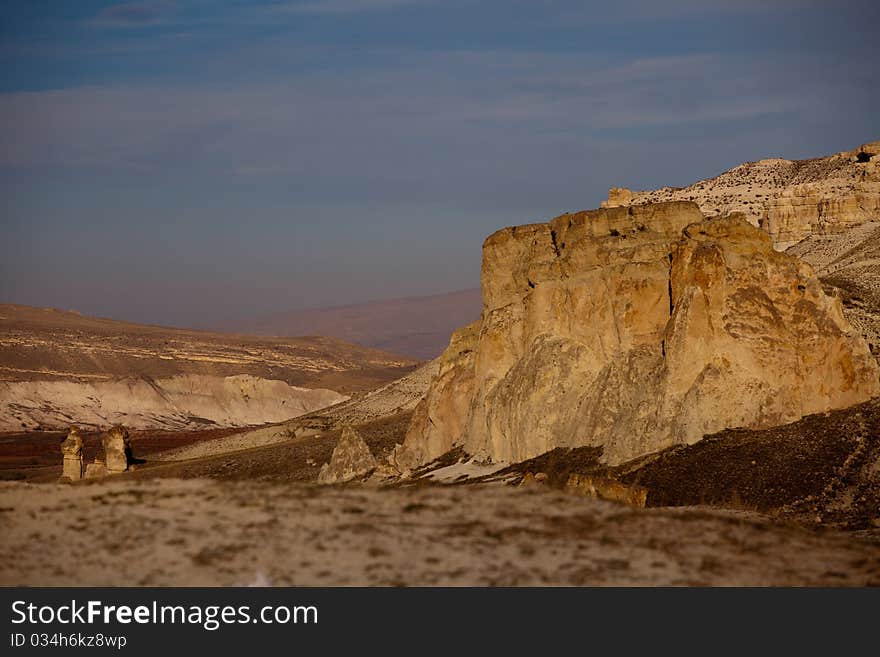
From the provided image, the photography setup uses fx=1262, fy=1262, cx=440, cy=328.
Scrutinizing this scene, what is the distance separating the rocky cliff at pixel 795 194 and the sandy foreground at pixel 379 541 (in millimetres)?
61077

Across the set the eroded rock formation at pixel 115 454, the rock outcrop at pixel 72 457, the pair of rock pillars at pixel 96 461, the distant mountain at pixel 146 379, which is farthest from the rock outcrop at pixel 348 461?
the distant mountain at pixel 146 379

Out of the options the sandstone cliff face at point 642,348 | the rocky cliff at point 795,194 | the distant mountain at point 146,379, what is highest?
the distant mountain at point 146,379

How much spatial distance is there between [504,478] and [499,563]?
72.1 ft

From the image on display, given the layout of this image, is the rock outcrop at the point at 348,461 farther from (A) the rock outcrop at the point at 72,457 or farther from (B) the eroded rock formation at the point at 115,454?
(B) the eroded rock formation at the point at 115,454

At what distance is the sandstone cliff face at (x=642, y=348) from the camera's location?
3731 cm

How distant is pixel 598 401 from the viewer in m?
42.0

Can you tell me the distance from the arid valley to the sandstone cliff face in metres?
0.08

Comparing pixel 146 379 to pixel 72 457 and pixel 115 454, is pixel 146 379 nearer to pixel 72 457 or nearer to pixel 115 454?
pixel 115 454

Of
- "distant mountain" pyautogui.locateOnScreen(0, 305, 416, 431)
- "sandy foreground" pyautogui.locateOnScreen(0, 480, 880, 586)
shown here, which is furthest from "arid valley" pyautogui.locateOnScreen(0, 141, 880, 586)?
"distant mountain" pyautogui.locateOnScreen(0, 305, 416, 431)

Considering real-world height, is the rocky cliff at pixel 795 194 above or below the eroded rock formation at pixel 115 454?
above

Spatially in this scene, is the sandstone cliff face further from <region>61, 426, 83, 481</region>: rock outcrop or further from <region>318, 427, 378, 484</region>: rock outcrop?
<region>61, 426, 83, 481</region>: rock outcrop

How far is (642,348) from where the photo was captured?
42.3 metres

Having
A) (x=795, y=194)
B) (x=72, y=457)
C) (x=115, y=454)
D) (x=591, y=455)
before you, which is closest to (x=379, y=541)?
(x=591, y=455)

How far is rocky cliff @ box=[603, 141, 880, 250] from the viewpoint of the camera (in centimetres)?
8219
